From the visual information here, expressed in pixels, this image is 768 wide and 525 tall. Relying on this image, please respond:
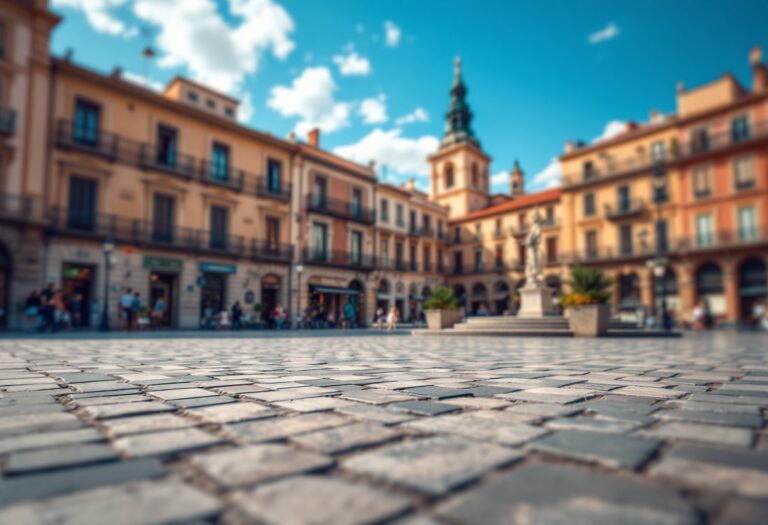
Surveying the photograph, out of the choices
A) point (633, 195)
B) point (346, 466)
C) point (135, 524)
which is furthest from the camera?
point (633, 195)

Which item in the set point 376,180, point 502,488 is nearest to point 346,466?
point 502,488

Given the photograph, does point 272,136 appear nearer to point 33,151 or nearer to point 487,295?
point 33,151

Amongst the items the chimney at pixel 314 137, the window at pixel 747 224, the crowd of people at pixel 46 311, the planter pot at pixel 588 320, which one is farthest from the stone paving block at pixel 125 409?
the window at pixel 747 224

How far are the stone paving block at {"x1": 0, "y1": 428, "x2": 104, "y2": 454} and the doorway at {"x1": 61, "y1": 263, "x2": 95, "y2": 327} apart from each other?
18989mm

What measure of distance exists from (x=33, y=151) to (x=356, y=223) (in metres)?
18.1

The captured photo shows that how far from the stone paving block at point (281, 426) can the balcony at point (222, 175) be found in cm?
2286

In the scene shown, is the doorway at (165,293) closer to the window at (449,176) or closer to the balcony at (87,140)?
the balcony at (87,140)

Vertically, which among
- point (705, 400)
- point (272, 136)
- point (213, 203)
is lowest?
point (705, 400)

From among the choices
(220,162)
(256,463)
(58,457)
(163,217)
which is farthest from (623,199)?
(58,457)

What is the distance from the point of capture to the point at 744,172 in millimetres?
26469

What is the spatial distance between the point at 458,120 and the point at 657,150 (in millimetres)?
23458

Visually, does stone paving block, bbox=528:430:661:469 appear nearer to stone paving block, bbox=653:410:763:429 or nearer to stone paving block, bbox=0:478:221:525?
stone paving block, bbox=653:410:763:429

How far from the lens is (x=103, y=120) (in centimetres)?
1970

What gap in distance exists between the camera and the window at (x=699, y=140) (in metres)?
27.8
